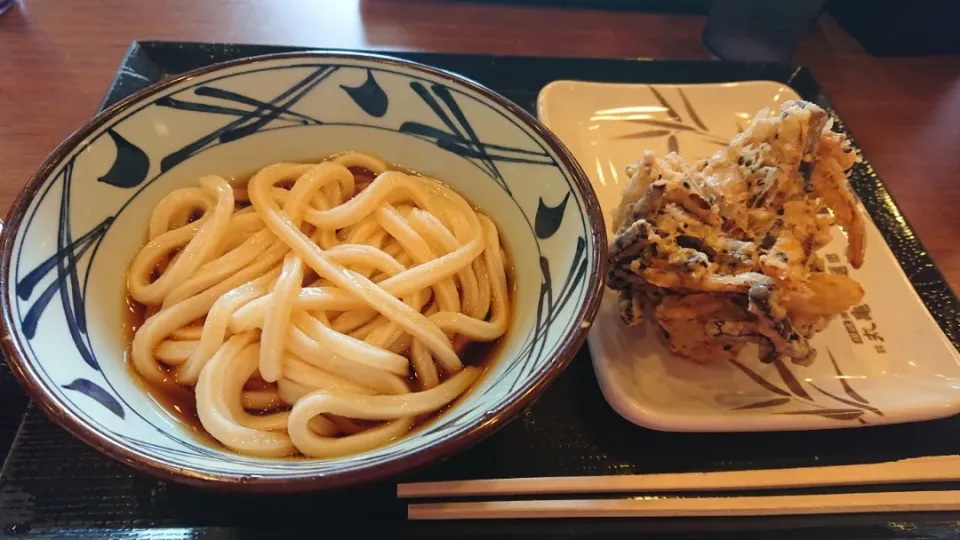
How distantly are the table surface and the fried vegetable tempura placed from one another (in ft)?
2.80

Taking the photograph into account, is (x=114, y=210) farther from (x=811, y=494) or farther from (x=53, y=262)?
(x=811, y=494)

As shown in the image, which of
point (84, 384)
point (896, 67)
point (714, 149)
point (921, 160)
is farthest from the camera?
point (896, 67)

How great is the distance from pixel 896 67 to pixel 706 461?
78.8 inches

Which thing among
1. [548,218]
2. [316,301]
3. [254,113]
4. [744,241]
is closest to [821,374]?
[744,241]

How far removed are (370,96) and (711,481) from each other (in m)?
1.06

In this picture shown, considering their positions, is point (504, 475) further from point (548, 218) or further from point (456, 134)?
point (456, 134)

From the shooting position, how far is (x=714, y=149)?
1.88m

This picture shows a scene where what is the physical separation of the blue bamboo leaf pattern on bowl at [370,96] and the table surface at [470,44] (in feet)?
2.96

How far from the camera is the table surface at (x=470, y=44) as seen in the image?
6.63ft

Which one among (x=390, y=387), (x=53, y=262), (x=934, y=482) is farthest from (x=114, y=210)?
(x=934, y=482)

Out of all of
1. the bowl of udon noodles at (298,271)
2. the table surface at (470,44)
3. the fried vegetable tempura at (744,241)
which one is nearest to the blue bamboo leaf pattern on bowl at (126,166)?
the bowl of udon noodles at (298,271)

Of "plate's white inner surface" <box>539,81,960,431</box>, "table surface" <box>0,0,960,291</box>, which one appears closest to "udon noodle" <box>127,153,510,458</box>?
"plate's white inner surface" <box>539,81,960,431</box>

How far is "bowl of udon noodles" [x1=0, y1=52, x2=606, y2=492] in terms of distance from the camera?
3.21 ft

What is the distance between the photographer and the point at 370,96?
145 centimetres
